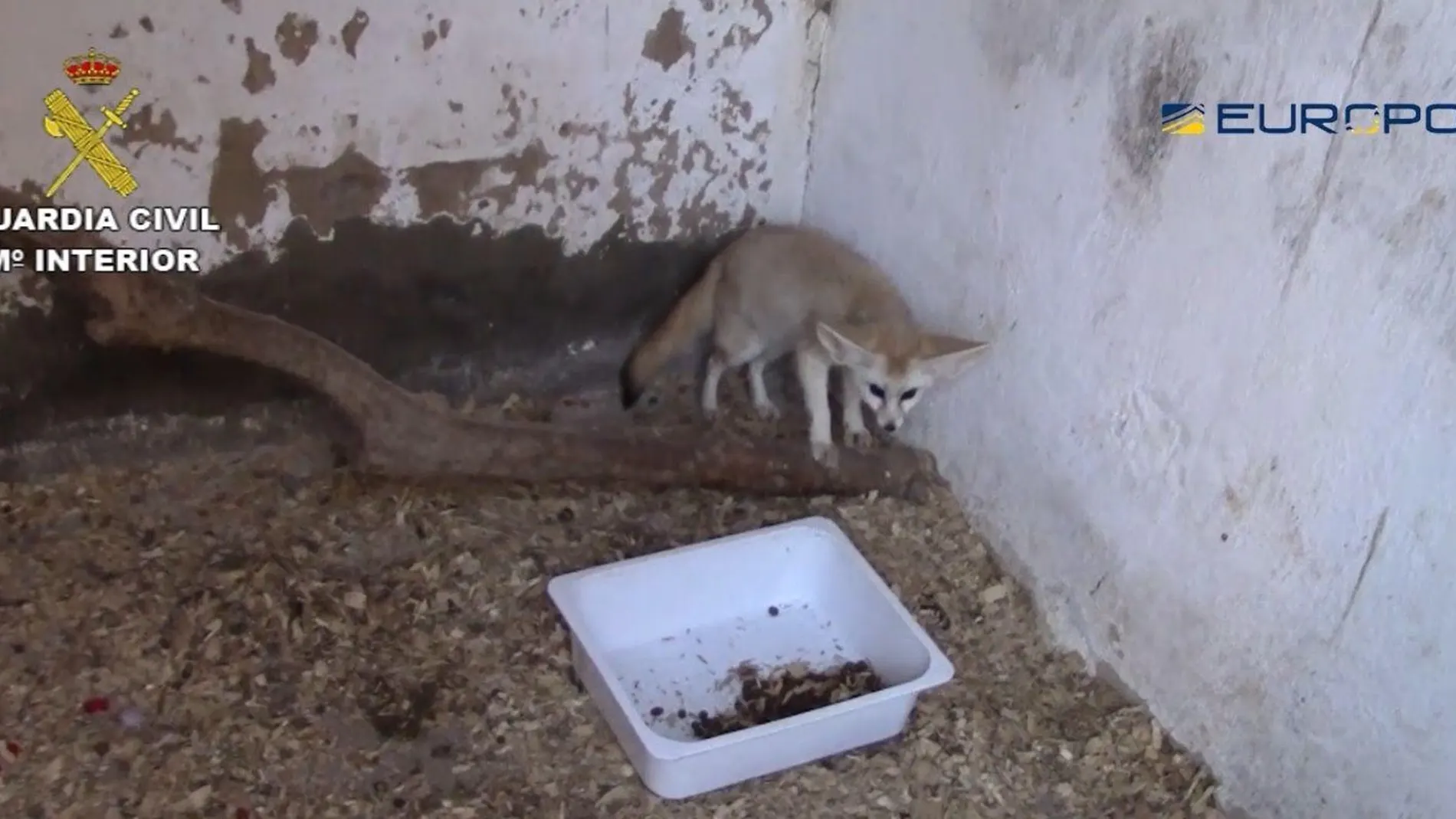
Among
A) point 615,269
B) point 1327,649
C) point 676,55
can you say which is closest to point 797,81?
point 676,55

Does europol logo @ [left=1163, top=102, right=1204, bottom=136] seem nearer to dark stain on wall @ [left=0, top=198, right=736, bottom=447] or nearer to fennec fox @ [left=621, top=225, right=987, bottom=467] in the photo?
fennec fox @ [left=621, top=225, right=987, bottom=467]

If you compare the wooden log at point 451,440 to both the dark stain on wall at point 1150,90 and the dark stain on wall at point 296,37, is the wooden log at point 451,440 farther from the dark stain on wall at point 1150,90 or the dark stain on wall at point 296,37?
the dark stain on wall at point 1150,90

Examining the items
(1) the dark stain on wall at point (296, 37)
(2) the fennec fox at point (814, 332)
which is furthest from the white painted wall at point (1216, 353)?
(1) the dark stain on wall at point (296, 37)

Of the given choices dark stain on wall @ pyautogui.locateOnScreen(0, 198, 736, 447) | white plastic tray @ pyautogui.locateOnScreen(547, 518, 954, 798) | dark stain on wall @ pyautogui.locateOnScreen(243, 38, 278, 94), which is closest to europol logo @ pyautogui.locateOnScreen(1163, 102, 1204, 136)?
white plastic tray @ pyautogui.locateOnScreen(547, 518, 954, 798)

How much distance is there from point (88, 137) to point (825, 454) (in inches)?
66.6

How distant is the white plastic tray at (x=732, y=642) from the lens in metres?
2.28

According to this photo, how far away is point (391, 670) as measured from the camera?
246cm

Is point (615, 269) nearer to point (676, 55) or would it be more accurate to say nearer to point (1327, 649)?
point (676, 55)

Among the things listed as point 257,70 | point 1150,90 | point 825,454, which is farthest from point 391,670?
point 1150,90

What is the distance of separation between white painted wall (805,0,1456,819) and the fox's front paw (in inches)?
11.5

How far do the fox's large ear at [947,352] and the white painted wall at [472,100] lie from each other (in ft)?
2.53

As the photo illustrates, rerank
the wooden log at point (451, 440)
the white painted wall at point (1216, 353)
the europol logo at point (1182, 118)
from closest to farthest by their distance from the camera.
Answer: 1. the white painted wall at point (1216, 353)
2. the europol logo at point (1182, 118)
3. the wooden log at point (451, 440)

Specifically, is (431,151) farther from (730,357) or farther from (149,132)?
(730,357)

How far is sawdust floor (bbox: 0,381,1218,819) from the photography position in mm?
2234
